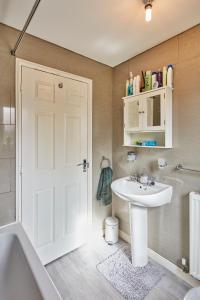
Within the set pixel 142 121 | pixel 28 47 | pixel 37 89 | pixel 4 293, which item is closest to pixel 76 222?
pixel 4 293

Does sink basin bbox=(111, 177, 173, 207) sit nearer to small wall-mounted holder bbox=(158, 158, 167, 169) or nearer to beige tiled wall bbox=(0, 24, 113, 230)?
small wall-mounted holder bbox=(158, 158, 167, 169)

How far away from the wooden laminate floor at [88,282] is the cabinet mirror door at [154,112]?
153 centimetres

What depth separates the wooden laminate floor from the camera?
1.53 metres

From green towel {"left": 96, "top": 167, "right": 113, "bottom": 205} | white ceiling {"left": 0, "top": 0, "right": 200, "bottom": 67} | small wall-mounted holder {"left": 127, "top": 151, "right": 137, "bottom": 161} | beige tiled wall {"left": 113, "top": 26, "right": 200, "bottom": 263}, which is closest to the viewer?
white ceiling {"left": 0, "top": 0, "right": 200, "bottom": 67}

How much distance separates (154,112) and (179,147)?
17.5 inches

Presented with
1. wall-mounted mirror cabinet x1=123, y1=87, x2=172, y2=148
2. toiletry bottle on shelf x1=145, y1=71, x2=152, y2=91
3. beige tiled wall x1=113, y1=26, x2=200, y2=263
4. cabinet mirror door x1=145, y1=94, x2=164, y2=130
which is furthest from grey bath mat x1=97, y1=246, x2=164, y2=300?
toiletry bottle on shelf x1=145, y1=71, x2=152, y2=91

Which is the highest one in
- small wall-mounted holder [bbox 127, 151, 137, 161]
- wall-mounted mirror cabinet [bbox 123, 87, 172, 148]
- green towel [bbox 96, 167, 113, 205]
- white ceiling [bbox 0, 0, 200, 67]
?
white ceiling [bbox 0, 0, 200, 67]

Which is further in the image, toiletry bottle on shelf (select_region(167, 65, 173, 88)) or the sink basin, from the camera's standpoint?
toiletry bottle on shelf (select_region(167, 65, 173, 88))

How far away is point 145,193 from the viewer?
1827 millimetres

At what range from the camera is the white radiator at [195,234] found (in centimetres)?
147

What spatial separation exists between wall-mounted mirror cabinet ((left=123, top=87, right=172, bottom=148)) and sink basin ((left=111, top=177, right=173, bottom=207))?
1.45ft

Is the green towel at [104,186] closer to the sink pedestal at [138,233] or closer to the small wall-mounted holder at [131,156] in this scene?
the small wall-mounted holder at [131,156]

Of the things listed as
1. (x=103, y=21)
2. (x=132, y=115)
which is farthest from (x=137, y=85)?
(x=103, y=21)

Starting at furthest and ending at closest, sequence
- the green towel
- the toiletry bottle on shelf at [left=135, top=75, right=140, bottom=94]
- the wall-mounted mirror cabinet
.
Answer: the green towel
the toiletry bottle on shelf at [left=135, top=75, right=140, bottom=94]
the wall-mounted mirror cabinet
